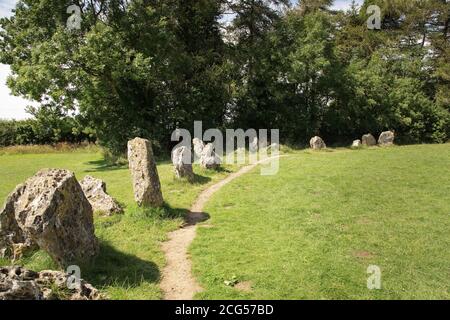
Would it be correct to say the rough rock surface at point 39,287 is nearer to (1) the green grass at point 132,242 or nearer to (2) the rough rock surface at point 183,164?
(1) the green grass at point 132,242

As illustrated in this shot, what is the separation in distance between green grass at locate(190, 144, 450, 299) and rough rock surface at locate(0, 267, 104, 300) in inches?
87.0

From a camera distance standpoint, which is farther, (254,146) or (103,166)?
(254,146)

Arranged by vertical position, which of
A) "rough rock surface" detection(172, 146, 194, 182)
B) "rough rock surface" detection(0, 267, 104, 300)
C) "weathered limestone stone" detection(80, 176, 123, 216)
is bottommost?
"rough rock surface" detection(0, 267, 104, 300)

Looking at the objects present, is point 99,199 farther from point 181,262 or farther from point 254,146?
point 254,146

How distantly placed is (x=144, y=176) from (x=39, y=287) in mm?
5875

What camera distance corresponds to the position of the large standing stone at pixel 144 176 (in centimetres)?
Result: 1207

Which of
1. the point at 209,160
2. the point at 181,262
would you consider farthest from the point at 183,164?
the point at 181,262

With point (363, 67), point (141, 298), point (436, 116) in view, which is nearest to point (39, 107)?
point (141, 298)

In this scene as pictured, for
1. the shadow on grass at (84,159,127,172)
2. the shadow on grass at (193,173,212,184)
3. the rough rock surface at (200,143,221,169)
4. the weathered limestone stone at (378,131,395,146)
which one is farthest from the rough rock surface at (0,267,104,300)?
the weathered limestone stone at (378,131,395,146)

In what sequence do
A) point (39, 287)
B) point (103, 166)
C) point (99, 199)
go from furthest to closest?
1. point (103, 166)
2. point (99, 199)
3. point (39, 287)

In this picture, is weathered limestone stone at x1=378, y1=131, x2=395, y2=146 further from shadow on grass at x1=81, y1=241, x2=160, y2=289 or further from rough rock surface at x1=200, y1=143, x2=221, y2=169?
shadow on grass at x1=81, y1=241, x2=160, y2=289

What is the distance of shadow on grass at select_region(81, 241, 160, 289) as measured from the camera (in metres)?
8.00

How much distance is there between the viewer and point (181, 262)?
30.2ft
